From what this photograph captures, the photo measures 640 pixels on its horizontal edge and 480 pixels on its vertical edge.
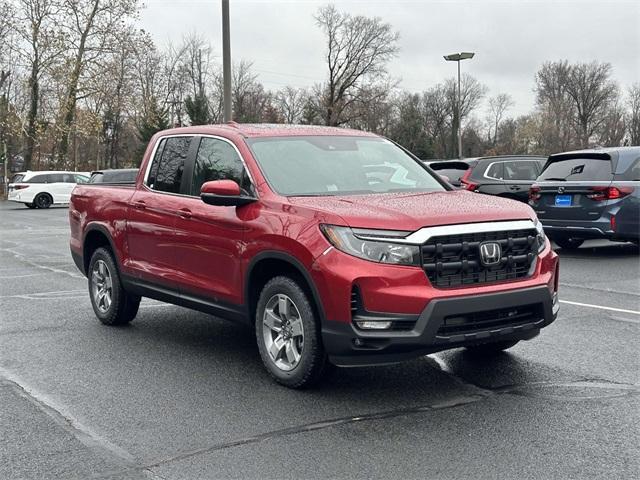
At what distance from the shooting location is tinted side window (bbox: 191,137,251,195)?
5809 millimetres

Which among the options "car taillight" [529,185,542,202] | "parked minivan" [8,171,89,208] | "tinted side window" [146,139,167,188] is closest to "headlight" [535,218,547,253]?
"tinted side window" [146,139,167,188]

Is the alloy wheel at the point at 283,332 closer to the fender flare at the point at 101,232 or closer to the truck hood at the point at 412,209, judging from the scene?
the truck hood at the point at 412,209

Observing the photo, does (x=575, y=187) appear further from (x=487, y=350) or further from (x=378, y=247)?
(x=378, y=247)

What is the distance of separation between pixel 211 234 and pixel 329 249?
4.56 feet

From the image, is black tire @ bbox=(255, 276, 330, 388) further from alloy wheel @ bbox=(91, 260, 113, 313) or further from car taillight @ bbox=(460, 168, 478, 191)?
car taillight @ bbox=(460, 168, 478, 191)

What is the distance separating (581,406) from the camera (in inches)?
188

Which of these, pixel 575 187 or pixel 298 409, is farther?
pixel 575 187

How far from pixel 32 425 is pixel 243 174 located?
228cm

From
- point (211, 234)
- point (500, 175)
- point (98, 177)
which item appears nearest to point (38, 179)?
point (98, 177)

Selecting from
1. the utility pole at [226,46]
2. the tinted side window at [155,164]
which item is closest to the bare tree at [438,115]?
the utility pole at [226,46]

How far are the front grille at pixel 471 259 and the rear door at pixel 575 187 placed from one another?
795 centimetres

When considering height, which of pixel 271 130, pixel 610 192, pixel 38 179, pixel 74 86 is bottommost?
pixel 610 192

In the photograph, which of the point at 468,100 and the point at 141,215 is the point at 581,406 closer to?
the point at 141,215

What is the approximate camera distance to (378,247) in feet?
15.2
